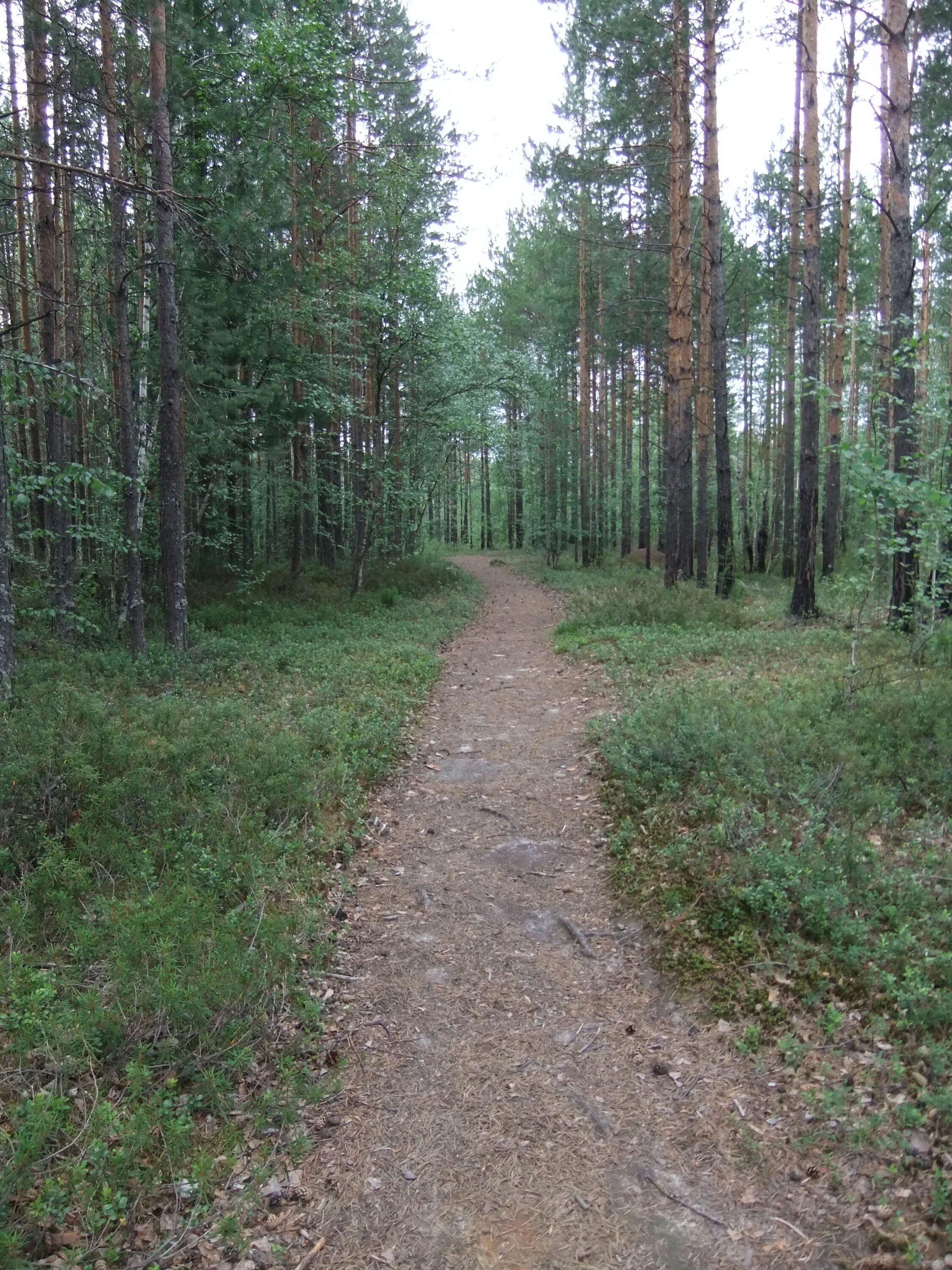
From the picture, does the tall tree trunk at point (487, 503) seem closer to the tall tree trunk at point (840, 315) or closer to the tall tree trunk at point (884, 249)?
the tall tree trunk at point (840, 315)

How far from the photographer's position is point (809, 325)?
12.9m

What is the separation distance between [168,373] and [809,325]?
34.1 ft

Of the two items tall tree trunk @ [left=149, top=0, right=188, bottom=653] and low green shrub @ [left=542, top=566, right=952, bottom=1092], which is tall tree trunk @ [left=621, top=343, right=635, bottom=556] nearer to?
tall tree trunk @ [left=149, top=0, right=188, bottom=653]

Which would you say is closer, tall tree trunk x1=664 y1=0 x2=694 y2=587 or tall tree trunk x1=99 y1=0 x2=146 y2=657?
tall tree trunk x1=99 y1=0 x2=146 y2=657

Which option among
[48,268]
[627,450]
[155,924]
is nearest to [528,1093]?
[155,924]

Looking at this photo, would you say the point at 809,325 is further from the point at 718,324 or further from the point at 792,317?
the point at 792,317

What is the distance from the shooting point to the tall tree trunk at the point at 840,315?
1909 centimetres

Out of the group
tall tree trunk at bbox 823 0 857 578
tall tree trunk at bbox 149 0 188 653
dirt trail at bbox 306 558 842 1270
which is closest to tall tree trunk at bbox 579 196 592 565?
tall tree trunk at bbox 823 0 857 578

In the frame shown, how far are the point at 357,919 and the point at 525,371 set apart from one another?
17.9m

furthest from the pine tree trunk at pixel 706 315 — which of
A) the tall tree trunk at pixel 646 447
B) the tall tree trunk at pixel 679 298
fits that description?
the tall tree trunk at pixel 646 447

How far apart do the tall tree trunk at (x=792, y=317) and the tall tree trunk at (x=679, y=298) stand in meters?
2.18

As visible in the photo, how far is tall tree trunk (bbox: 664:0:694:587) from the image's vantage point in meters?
15.6

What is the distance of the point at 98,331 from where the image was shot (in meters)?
15.4

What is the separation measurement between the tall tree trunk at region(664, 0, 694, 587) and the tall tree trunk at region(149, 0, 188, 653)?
31.4 feet
